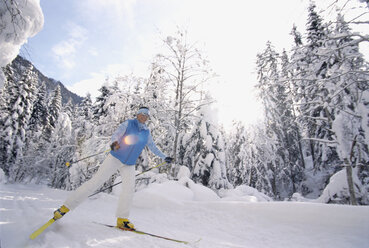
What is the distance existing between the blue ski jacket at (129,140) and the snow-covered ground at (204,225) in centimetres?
110

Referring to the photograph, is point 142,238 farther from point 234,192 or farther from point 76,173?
point 76,173

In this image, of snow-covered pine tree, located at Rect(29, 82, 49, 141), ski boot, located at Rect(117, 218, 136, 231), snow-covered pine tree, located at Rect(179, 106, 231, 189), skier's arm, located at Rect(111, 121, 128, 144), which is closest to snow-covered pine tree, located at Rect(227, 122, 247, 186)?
snow-covered pine tree, located at Rect(179, 106, 231, 189)

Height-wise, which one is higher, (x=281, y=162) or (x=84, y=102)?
(x=84, y=102)

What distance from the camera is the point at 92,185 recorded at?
131 inches

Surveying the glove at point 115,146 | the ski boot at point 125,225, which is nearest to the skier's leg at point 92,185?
the glove at point 115,146

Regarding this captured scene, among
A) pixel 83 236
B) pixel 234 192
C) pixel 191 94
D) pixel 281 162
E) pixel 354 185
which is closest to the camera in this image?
pixel 83 236

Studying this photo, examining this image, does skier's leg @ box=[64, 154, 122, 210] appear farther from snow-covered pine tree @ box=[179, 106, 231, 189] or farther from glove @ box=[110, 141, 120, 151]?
snow-covered pine tree @ box=[179, 106, 231, 189]

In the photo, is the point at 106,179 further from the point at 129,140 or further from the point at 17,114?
the point at 17,114

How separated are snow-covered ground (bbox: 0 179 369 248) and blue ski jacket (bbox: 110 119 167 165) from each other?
3.61 feet

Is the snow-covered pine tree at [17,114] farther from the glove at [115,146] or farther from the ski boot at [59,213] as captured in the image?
the ski boot at [59,213]

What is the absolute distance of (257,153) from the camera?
1803 cm

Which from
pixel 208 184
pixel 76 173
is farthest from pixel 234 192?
pixel 76 173

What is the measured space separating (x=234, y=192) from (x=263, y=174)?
460 inches

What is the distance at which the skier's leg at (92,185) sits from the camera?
3178 millimetres
